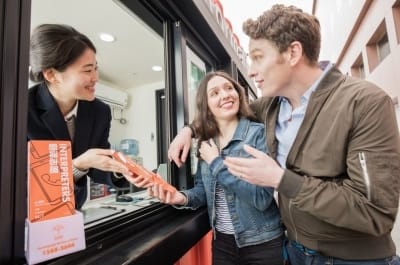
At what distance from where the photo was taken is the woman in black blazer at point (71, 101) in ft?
2.76

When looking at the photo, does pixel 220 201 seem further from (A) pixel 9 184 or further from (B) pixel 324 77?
(A) pixel 9 184

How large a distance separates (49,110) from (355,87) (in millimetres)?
1054

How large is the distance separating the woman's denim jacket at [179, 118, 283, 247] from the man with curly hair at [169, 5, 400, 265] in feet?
0.22

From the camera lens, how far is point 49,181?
2.06 feet

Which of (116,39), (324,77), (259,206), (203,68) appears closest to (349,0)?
(203,68)

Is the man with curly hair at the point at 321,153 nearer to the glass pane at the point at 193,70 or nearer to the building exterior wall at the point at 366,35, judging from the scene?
the building exterior wall at the point at 366,35

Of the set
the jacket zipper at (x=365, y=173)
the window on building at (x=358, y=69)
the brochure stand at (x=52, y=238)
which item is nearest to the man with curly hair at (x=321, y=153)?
the jacket zipper at (x=365, y=173)

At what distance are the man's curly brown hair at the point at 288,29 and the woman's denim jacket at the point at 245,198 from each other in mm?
388

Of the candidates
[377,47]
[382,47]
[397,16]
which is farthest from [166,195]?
[377,47]

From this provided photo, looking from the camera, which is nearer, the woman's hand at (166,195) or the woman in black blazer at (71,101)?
the woman in black blazer at (71,101)

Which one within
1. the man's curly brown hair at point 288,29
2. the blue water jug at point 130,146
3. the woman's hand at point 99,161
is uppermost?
the man's curly brown hair at point 288,29

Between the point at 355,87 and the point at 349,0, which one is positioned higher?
the point at 349,0

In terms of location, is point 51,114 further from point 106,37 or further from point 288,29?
point 106,37

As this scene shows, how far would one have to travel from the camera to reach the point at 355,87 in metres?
0.83
